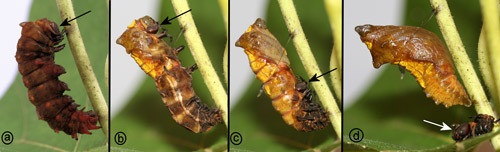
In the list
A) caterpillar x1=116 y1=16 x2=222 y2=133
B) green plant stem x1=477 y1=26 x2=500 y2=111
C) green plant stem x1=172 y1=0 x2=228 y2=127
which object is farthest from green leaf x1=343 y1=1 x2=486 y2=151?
caterpillar x1=116 y1=16 x2=222 y2=133

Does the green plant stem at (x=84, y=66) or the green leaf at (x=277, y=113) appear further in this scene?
the green plant stem at (x=84, y=66)

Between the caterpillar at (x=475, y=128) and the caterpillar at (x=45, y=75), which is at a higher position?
the caterpillar at (x=45, y=75)

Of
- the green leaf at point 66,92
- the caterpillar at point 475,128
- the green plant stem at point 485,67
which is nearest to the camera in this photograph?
the caterpillar at point 475,128

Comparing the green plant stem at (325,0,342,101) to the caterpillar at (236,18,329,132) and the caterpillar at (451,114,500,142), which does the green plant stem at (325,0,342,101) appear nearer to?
the caterpillar at (236,18,329,132)

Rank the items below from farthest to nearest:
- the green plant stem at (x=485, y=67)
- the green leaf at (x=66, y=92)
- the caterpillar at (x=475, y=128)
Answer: the green leaf at (x=66, y=92), the green plant stem at (x=485, y=67), the caterpillar at (x=475, y=128)

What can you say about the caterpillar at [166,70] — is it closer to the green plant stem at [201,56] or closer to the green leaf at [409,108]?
the green plant stem at [201,56]

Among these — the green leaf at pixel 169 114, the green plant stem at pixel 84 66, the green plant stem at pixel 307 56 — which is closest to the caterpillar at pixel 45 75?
the green plant stem at pixel 84 66

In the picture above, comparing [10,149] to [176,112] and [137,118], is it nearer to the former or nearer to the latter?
[137,118]

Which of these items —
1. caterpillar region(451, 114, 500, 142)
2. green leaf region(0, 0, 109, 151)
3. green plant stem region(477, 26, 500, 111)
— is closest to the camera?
caterpillar region(451, 114, 500, 142)
